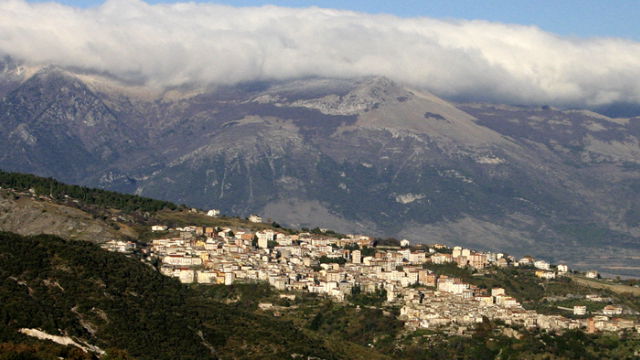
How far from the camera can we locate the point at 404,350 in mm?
159375

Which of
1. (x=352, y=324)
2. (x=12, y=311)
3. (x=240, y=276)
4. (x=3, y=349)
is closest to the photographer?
(x=3, y=349)

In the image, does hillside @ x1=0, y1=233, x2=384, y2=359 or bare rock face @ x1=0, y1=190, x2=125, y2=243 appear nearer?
hillside @ x1=0, y1=233, x2=384, y2=359

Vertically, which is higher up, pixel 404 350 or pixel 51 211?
Answer: pixel 51 211

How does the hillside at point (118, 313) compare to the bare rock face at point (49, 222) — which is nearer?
the hillside at point (118, 313)

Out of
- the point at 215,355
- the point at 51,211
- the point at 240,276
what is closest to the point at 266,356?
the point at 215,355

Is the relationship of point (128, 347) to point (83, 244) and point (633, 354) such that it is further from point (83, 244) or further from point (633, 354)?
point (633, 354)

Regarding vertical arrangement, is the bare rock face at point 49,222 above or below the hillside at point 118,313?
above

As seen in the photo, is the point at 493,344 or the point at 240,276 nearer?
the point at 493,344

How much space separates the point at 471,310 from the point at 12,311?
82.5m

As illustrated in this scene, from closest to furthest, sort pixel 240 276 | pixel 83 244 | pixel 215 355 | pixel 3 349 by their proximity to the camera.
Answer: pixel 3 349, pixel 215 355, pixel 83 244, pixel 240 276

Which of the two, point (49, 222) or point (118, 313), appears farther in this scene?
point (49, 222)

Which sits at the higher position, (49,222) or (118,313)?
(49,222)

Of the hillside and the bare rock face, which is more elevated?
the bare rock face

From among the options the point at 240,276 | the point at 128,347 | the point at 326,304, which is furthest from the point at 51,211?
the point at 128,347
